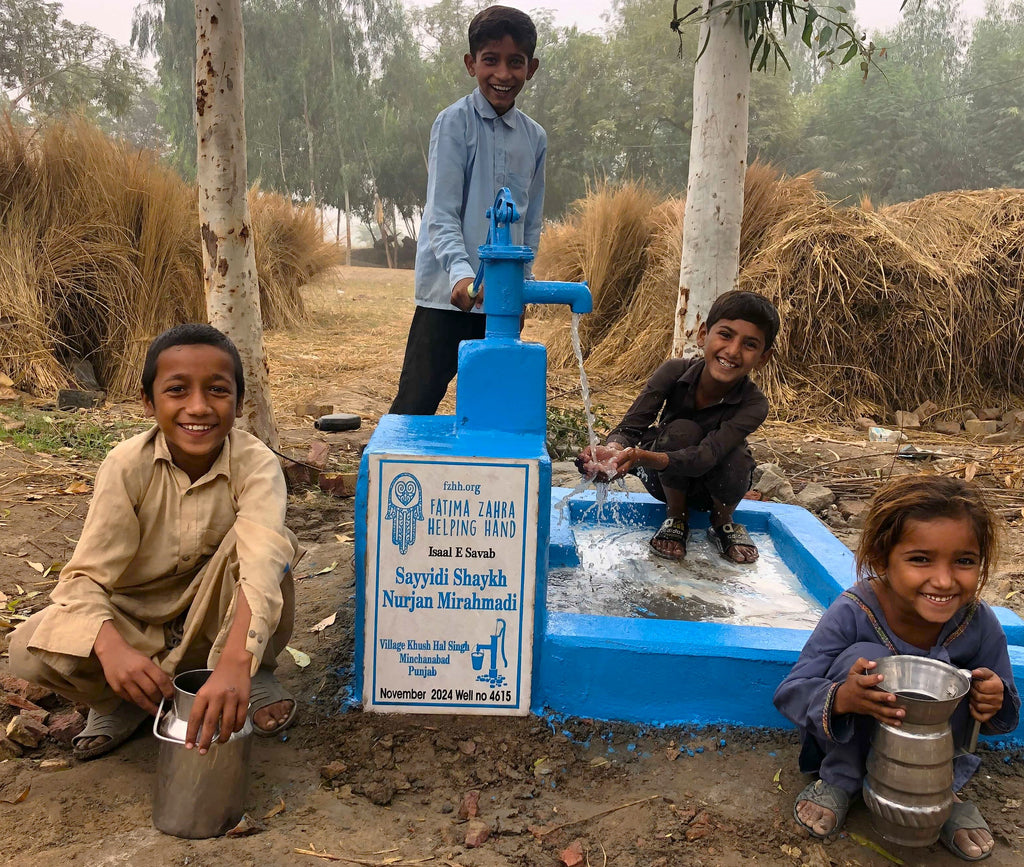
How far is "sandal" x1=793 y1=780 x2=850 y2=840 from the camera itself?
1.65 m

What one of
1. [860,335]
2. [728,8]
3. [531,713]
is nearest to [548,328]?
[860,335]

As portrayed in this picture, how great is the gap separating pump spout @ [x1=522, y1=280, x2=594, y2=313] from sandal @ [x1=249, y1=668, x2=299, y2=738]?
1.10 meters

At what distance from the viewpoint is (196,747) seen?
1503 millimetres

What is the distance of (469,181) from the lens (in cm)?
290

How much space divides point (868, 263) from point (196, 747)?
19.3 feet

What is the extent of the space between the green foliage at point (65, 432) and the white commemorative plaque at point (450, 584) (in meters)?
2.61

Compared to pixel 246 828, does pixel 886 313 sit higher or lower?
higher

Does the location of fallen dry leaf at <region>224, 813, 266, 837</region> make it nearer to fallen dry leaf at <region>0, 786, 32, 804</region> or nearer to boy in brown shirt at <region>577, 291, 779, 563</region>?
fallen dry leaf at <region>0, 786, 32, 804</region>

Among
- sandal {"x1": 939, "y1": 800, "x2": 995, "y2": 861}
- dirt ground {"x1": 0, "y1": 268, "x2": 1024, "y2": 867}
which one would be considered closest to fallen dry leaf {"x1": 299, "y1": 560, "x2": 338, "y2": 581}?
dirt ground {"x1": 0, "y1": 268, "x2": 1024, "y2": 867}

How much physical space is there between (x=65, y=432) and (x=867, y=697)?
159 inches

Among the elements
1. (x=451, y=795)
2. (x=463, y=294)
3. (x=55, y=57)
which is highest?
(x=55, y=57)

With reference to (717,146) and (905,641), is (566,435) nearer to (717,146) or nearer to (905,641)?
(717,146)

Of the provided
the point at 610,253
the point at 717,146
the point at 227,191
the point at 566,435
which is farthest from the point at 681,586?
the point at 610,253

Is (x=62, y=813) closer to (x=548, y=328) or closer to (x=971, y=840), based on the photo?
(x=971, y=840)
